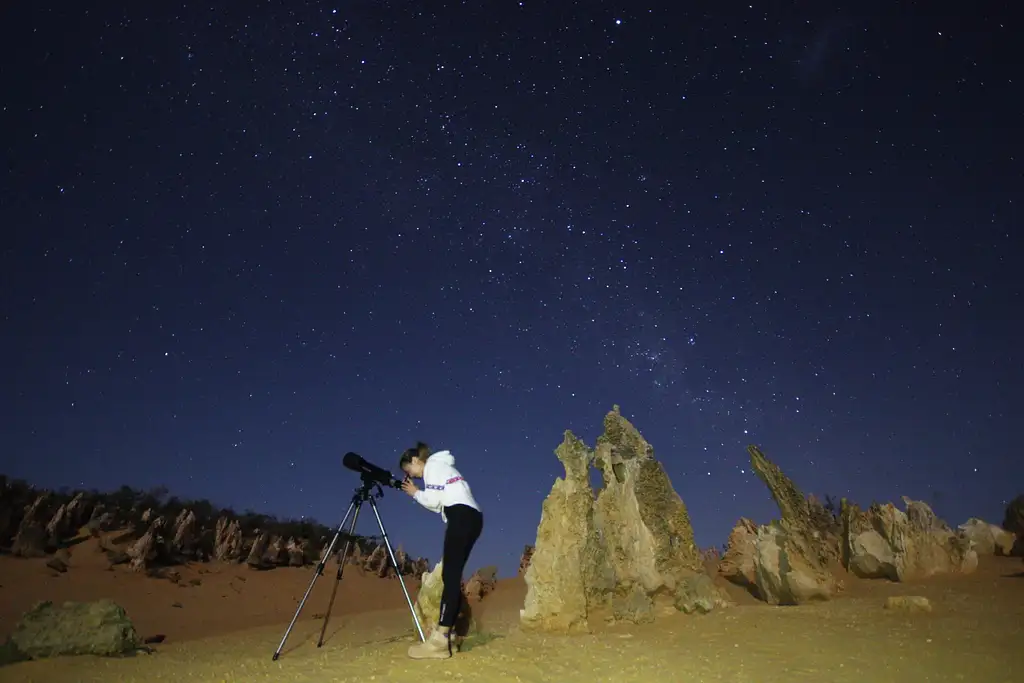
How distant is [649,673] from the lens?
5352 millimetres

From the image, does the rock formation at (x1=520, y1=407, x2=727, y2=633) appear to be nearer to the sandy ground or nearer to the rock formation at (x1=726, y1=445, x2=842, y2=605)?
the sandy ground

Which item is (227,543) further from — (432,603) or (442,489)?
(442,489)

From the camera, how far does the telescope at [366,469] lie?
739 cm

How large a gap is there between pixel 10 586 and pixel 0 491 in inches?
249

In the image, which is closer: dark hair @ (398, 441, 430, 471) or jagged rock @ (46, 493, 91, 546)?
dark hair @ (398, 441, 430, 471)

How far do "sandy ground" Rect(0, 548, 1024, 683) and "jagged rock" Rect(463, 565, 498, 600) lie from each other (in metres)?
4.54

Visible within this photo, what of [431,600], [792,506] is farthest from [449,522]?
[792,506]

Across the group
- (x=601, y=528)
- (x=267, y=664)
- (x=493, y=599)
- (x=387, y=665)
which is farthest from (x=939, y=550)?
(x=267, y=664)

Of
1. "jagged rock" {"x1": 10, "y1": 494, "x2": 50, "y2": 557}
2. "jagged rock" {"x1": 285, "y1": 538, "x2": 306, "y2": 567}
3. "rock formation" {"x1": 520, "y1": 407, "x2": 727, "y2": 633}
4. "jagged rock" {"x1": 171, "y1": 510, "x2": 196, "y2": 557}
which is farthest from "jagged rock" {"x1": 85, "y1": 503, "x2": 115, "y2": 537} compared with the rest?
"rock formation" {"x1": 520, "y1": 407, "x2": 727, "y2": 633}

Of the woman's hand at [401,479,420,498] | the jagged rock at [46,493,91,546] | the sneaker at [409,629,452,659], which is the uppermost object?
the jagged rock at [46,493,91,546]

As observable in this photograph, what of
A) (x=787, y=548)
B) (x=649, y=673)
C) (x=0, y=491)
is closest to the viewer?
(x=649, y=673)

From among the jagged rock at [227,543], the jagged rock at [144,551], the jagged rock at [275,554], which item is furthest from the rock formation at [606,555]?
the jagged rock at [275,554]

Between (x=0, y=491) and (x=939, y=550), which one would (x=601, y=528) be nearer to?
(x=939, y=550)

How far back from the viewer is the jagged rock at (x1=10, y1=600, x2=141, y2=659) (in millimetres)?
6934
